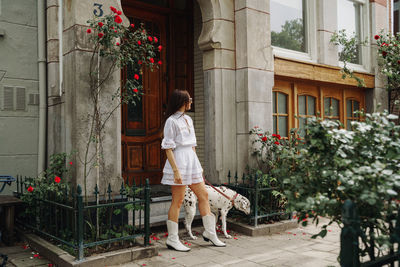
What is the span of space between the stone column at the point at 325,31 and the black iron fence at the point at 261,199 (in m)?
3.71

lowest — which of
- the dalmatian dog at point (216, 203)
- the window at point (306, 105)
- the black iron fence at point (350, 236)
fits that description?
the dalmatian dog at point (216, 203)

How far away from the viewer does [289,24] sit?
8.66 metres

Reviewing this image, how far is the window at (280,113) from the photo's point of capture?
820 centimetres

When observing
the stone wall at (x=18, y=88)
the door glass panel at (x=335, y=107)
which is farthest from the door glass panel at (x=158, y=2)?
the door glass panel at (x=335, y=107)

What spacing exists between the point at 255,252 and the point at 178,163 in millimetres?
1610

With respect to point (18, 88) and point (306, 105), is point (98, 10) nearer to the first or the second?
point (18, 88)

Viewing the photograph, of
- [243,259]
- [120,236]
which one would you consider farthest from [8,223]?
[243,259]

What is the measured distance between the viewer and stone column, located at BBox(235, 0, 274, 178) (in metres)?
7.18

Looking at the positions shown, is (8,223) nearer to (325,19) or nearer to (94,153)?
(94,153)

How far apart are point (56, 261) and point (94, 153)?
4.98 feet

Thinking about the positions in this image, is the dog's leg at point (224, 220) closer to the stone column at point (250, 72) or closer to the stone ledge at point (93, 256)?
the stone ledge at point (93, 256)

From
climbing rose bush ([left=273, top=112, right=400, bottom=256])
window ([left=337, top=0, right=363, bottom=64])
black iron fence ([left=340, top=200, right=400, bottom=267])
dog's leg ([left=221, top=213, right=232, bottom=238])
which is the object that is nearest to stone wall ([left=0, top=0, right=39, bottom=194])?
dog's leg ([left=221, top=213, right=232, bottom=238])

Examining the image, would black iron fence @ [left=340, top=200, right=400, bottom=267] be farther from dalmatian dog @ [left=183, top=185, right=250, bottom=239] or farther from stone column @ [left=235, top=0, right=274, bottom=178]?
stone column @ [left=235, top=0, right=274, bottom=178]

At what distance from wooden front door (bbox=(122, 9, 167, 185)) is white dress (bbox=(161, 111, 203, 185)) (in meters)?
2.84
